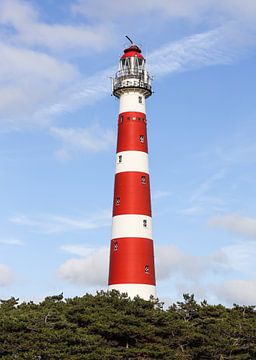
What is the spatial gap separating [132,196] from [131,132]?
5.02 meters

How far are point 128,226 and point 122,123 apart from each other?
26.9 feet

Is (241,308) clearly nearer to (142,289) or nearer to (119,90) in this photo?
(142,289)

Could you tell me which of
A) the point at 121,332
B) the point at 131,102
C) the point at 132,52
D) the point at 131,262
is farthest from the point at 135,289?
the point at 132,52

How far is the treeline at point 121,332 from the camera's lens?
1390 inches

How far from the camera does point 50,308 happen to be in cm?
4012

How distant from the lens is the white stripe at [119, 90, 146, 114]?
49.9 meters

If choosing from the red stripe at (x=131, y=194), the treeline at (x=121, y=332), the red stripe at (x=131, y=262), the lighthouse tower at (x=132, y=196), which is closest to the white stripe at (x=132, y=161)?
the lighthouse tower at (x=132, y=196)

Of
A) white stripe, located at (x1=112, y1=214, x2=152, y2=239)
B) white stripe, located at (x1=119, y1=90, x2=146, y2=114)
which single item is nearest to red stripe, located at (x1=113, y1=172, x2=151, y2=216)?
white stripe, located at (x1=112, y1=214, x2=152, y2=239)

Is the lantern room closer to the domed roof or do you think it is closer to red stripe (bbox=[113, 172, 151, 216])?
the domed roof

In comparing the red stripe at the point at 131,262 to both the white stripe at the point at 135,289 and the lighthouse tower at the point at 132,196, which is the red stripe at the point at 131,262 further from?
the white stripe at the point at 135,289

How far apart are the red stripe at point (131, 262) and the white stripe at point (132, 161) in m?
5.39

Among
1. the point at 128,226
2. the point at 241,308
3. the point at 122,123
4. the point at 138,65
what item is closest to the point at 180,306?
the point at 241,308

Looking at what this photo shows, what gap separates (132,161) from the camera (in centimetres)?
4847

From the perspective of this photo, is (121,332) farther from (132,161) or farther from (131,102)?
(131,102)
